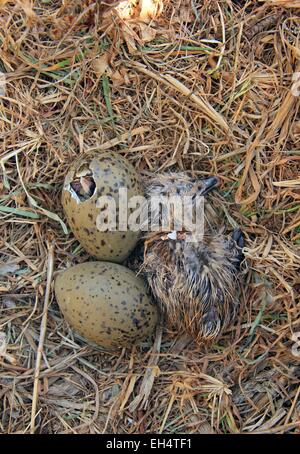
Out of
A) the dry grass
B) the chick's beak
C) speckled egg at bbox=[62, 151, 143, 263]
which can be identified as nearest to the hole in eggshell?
speckled egg at bbox=[62, 151, 143, 263]

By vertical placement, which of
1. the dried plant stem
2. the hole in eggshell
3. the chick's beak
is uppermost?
the hole in eggshell

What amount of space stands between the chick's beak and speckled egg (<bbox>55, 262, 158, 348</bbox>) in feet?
1.46

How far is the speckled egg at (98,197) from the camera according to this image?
6.97 ft

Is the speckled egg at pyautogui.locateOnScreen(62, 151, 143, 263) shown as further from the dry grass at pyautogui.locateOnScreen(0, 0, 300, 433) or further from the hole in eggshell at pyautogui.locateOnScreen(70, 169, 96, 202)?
the dry grass at pyautogui.locateOnScreen(0, 0, 300, 433)

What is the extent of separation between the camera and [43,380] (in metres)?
2.23

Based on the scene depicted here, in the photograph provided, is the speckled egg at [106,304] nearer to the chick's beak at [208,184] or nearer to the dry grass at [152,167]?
the dry grass at [152,167]

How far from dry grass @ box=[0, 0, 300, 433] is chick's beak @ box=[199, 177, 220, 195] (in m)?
0.06

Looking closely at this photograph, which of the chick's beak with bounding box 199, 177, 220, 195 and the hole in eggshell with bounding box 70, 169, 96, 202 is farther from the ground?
the hole in eggshell with bounding box 70, 169, 96, 202

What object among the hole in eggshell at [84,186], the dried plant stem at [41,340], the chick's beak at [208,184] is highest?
the hole in eggshell at [84,186]

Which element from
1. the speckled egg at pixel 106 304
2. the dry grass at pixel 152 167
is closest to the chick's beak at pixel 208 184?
the dry grass at pixel 152 167

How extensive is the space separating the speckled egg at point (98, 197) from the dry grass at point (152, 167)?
0.17 m

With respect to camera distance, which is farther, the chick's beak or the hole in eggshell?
the chick's beak

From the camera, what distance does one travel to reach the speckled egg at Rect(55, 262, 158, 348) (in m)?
2.10

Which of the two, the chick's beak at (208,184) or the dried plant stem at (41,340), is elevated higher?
the chick's beak at (208,184)
